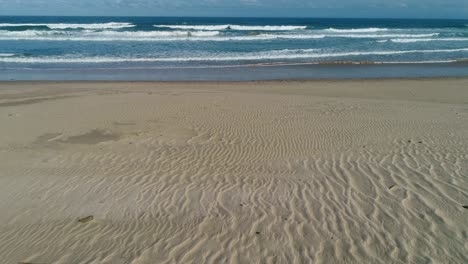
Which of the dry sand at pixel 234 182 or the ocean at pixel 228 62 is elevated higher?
the ocean at pixel 228 62

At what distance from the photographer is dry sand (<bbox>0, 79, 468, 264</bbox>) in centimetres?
→ 431

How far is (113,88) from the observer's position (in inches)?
572

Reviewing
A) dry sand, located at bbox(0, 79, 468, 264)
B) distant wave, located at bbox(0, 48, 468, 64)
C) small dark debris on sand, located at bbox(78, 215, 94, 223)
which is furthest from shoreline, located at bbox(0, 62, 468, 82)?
small dark debris on sand, located at bbox(78, 215, 94, 223)

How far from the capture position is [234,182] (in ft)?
20.0

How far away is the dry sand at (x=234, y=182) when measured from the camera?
4312mm

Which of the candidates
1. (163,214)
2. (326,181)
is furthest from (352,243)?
(163,214)

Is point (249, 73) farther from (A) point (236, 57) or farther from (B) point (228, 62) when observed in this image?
(A) point (236, 57)

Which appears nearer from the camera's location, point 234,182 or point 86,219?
point 86,219

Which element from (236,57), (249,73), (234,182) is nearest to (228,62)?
(236,57)

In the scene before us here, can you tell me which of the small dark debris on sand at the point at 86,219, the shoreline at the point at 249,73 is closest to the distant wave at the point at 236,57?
the shoreline at the point at 249,73

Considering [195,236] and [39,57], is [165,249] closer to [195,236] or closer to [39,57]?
[195,236]

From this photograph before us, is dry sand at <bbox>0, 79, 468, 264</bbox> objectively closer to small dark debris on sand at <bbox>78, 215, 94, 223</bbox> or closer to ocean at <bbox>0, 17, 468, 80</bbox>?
small dark debris on sand at <bbox>78, 215, 94, 223</bbox>

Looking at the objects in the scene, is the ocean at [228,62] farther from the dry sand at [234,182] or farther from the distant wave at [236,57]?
the dry sand at [234,182]

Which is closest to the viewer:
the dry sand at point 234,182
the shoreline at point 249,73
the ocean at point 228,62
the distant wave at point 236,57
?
the dry sand at point 234,182
